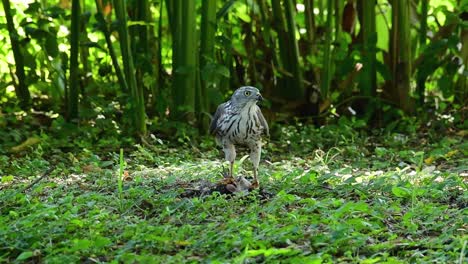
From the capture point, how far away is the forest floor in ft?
15.6

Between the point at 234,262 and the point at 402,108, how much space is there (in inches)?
234

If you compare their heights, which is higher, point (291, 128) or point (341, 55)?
point (341, 55)

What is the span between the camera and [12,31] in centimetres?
945

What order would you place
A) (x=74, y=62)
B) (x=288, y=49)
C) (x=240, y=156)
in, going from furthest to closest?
(x=288, y=49) < (x=74, y=62) < (x=240, y=156)

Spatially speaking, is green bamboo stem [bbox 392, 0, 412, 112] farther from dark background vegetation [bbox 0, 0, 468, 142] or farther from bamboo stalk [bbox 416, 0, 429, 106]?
bamboo stalk [bbox 416, 0, 429, 106]

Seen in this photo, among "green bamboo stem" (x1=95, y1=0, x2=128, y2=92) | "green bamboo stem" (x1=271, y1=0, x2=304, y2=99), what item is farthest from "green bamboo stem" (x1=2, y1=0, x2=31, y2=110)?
"green bamboo stem" (x1=271, y1=0, x2=304, y2=99)

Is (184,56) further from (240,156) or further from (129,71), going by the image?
(240,156)

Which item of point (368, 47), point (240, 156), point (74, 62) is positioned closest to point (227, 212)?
point (240, 156)

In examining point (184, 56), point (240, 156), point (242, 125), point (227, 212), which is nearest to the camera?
point (227, 212)

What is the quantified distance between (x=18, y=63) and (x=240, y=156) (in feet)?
8.67

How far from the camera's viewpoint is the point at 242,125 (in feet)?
21.8

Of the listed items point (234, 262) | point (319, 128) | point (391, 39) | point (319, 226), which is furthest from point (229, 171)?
point (391, 39)

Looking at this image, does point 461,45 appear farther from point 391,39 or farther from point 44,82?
point 44,82

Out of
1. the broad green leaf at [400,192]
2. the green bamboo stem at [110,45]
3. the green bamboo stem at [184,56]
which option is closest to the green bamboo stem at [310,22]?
the green bamboo stem at [184,56]
